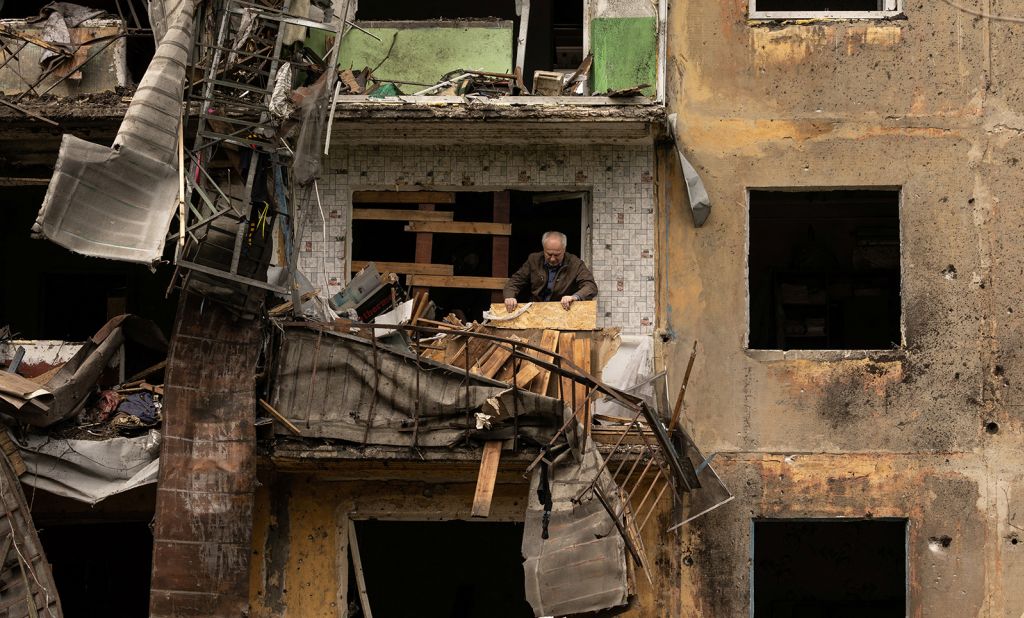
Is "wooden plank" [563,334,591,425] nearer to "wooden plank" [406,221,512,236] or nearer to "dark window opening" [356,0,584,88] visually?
"wooden plank" [406,221,512,236]

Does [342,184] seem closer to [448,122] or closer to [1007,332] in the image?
[448,122]

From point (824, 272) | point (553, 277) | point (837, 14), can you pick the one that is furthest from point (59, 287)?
point (837, 14)

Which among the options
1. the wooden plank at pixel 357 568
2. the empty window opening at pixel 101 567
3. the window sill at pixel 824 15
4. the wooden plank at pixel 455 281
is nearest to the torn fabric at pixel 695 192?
the window sill at pixel 824 15

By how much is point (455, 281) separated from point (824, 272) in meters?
7.41

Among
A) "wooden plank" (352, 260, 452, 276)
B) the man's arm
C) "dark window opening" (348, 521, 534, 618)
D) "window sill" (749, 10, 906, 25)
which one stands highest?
"window sill" (749, 10, 906, 25)

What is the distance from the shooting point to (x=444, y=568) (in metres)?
23.4

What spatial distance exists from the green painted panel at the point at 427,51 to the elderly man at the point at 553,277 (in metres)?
2.19

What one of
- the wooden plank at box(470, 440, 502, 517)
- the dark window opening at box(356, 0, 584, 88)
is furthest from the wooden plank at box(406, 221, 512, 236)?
the dark window opening at box(356, 0, 584, 88)

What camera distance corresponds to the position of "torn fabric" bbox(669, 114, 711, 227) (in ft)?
52.7

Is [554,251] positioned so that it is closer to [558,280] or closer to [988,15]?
[558,280]

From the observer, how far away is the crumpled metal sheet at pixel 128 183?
14047 mm

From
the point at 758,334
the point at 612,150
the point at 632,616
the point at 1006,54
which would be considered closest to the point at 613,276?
the point at 612,150

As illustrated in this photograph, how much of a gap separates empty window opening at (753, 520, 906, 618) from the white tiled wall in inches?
319

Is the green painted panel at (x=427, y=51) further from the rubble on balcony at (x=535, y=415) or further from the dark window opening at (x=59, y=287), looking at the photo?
the dark window opening at (x=59, y=287)
